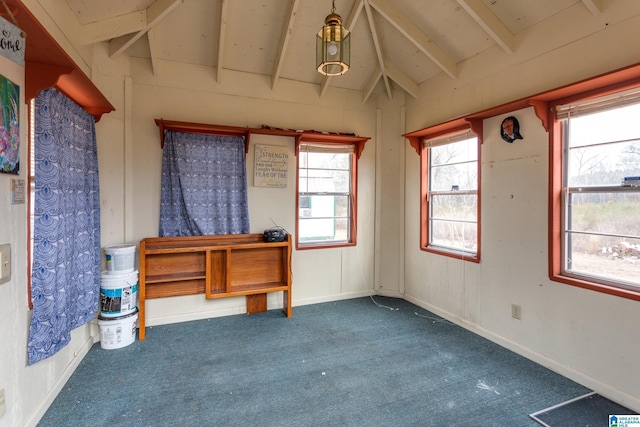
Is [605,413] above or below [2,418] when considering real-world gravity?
below

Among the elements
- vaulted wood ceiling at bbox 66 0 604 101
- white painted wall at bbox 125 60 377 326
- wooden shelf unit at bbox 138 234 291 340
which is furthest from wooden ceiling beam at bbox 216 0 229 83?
wooden shelf unit at bbox 138 234 291 340

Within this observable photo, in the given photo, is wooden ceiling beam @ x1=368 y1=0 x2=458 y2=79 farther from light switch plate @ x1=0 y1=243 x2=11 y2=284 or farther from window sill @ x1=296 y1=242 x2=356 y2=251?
light switch plate @ x1=0 y1=243 x2=11 y2=284

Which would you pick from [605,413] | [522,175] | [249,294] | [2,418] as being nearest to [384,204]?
[522,175]

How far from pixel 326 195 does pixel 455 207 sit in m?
1.64

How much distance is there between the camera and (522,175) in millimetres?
2936

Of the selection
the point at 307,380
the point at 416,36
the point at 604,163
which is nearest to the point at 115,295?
the point at 307,380

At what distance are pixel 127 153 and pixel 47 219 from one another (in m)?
1.53

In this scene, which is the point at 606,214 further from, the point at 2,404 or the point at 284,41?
the point at 2,404

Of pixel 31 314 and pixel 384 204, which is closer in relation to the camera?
pixel 31 314

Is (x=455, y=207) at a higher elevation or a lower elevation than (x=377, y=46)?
lower

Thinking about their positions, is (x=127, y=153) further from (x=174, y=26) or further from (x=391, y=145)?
(x=391, y=145)

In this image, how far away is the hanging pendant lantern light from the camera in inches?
76.4

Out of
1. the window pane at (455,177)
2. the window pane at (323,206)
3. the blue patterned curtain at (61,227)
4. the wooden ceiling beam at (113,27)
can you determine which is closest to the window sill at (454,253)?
the window pane at (455,177)

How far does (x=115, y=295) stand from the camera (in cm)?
305
